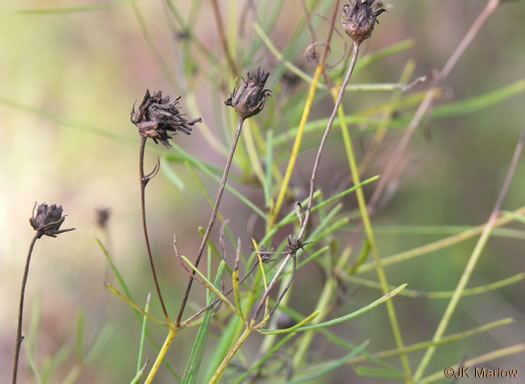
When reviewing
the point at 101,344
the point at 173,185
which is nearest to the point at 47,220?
the point at 101,344

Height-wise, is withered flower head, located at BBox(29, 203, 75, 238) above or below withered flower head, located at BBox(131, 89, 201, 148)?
below

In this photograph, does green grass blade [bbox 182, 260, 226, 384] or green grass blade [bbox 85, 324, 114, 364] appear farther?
green grass blade [bbox 85, 324, 114, 364]

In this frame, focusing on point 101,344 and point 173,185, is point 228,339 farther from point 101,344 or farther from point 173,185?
point 173,185

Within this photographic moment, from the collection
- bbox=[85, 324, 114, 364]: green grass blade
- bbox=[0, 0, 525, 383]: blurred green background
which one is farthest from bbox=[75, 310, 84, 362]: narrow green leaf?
bbox=[0, 0, 525, 383]: blurred green background

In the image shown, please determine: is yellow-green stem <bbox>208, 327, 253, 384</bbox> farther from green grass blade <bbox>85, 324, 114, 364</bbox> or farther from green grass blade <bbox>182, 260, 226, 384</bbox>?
green grass blade <bbox>85, 324, 114, 364</bbox>

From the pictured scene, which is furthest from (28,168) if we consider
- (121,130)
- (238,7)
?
(238,7)

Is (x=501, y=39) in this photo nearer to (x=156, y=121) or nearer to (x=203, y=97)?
(x=203, y=97)

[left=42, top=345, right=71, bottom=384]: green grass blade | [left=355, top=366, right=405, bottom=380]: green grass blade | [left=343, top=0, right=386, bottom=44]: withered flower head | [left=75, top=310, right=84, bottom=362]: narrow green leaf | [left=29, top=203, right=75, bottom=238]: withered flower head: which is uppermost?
[left=343, top=0, right=386, bottom=44]: withered flower head

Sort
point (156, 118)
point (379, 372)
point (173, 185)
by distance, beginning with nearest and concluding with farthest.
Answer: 1. point (156, 118)
2. point (379, 372)
3. point (173, 185)
